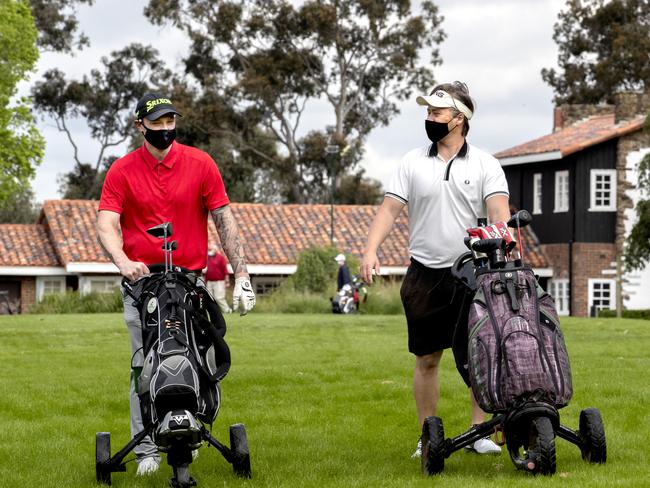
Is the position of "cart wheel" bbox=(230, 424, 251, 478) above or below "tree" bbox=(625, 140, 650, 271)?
below

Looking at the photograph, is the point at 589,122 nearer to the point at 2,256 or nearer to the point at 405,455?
the point at 2,256

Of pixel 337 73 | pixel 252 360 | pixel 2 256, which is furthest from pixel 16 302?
pixel 252 360

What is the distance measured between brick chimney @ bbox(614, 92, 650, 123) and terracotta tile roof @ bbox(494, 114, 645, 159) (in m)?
0.30

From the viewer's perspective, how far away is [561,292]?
48.0m

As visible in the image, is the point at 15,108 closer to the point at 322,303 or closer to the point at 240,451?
the point at 322,303

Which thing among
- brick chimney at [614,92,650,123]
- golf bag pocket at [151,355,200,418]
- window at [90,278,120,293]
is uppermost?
brick chimney at [614,92,650,123]

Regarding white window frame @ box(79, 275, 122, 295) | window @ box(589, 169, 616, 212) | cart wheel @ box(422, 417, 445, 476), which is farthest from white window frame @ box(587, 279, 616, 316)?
cart wheel @ box(422, 417, 445, 476)

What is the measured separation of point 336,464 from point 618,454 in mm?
1675

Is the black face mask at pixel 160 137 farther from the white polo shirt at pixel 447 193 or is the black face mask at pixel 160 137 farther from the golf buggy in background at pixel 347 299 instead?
the golf buggy in background at pixel 347 299

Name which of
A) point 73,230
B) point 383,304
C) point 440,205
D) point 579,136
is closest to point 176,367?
point 440,205

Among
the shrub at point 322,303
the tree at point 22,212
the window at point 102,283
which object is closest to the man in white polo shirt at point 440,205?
the shrub at point 322,303

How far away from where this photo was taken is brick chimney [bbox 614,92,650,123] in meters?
48.2

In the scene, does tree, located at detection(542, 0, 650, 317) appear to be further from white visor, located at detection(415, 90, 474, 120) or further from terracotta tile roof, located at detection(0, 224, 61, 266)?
white visor, located at detection(415, 90, 474, 120)

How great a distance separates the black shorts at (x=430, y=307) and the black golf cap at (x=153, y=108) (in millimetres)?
1782
